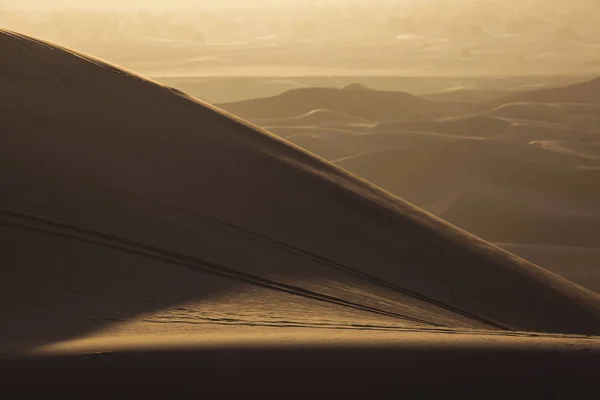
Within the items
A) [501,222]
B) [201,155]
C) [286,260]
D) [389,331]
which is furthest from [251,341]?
[501,222]

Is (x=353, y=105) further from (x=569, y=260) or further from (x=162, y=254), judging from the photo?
(x=162, y=254)

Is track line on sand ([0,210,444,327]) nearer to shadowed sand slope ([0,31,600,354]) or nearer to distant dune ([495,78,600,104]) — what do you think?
shadowed sand slope ([0,31,600,354])

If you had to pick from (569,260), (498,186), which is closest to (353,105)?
(498,186)

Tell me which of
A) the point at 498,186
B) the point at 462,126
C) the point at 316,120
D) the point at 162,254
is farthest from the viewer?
the point at 316,120

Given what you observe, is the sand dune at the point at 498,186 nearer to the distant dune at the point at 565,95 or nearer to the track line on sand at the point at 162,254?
the track line on sand at the point at 162,254

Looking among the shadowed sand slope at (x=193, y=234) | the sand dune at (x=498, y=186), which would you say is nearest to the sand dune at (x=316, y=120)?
the sand dune at (x=498, y=186)

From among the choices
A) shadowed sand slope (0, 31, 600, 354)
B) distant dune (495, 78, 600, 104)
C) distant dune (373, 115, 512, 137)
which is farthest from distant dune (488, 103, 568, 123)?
shadowed sand slope (0, 31, 600, 354)
